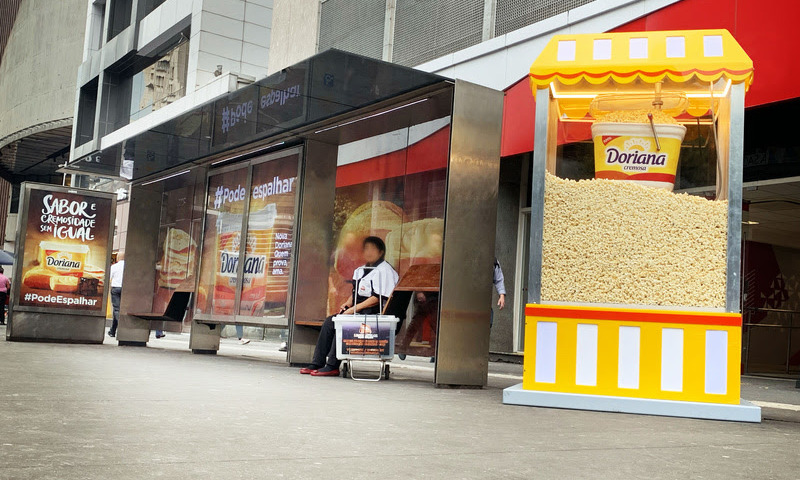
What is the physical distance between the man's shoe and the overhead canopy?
3763 millimetres

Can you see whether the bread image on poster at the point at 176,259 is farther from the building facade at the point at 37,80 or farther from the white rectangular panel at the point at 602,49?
the building facade at the point at 37,80

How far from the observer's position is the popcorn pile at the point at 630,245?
681 cm

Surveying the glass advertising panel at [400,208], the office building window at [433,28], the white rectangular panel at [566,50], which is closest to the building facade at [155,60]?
the office building window at [433,28]

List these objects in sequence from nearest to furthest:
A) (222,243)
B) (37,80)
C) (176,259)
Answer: (222,243) < (176,259) < (37,80)

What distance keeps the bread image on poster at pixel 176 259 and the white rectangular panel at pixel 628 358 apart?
8.40 metres

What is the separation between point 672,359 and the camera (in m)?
6.70

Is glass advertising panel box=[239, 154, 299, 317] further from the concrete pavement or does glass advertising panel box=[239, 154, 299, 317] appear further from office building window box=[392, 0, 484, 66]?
office building window box=[392, 0, 484, 66]

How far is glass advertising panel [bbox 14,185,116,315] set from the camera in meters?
13.5

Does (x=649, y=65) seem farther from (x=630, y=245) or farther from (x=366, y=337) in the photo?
(x=366, y=337)

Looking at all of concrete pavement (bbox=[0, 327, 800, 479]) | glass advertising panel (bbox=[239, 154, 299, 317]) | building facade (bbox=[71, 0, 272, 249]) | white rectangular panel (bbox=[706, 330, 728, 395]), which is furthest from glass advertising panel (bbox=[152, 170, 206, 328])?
white rectangular panel (bbox=[706, 330, 728, 395])

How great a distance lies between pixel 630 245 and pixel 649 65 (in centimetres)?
141

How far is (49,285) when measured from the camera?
13.6m

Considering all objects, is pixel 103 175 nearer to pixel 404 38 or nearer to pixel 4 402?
pixel 404 38

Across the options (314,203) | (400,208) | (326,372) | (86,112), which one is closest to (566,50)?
(400,208)
